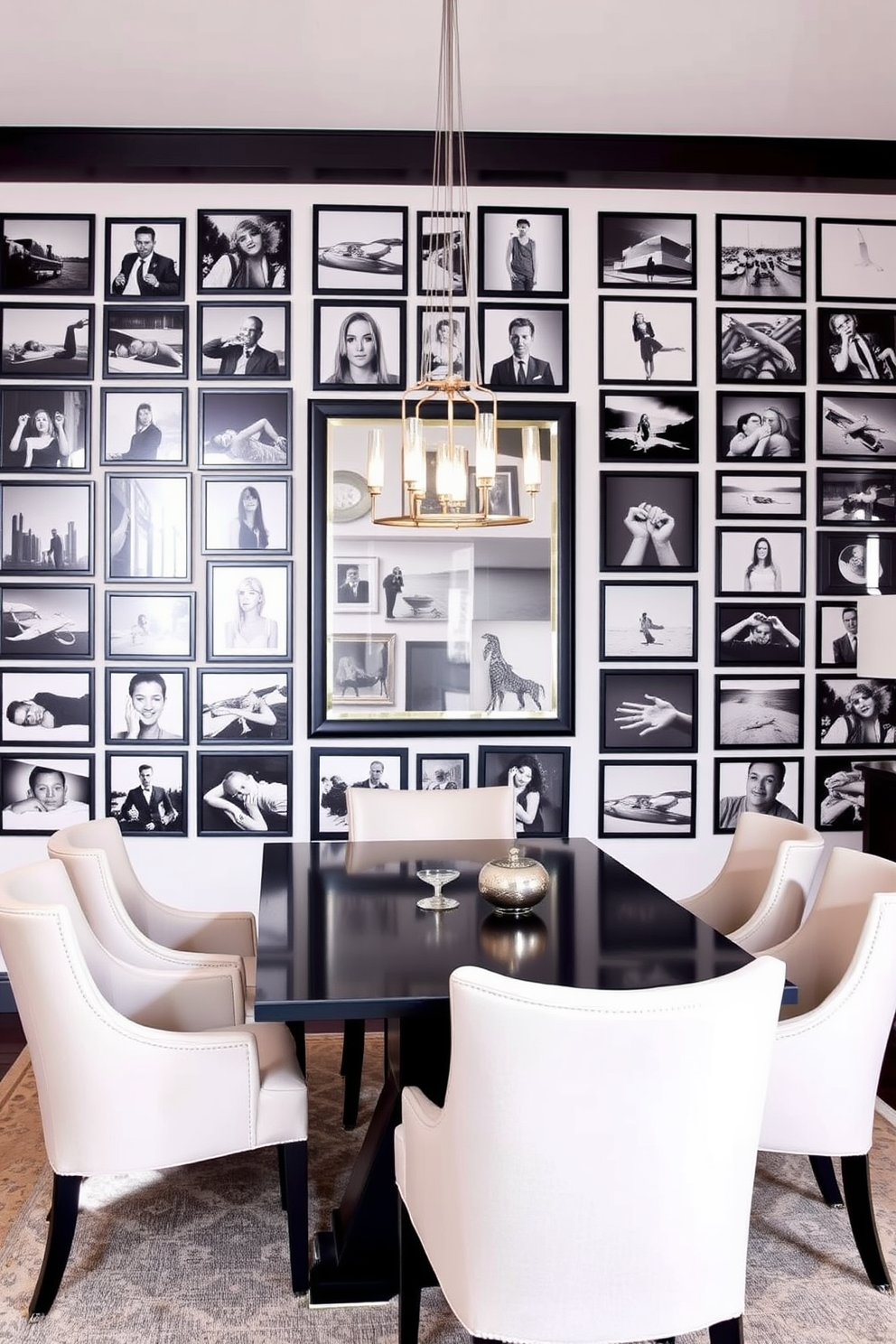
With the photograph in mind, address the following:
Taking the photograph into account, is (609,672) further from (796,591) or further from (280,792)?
(280,792)

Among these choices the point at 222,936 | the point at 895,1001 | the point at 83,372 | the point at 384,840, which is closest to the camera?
the point at 895,1001

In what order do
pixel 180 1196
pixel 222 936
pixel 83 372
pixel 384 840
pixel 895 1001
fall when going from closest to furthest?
pixel 895 1001, pixel 180 1196, pixel 222 936, pixel 384 840, pixel 83 372

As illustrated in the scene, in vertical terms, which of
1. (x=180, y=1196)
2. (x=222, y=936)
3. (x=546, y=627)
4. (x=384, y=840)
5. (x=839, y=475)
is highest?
(x=839, y=475)

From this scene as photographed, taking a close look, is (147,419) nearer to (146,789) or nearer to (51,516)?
(51,516)

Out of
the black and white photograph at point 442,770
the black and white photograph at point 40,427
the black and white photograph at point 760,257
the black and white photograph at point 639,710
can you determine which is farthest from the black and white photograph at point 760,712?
the black and white photograph at point 40,427

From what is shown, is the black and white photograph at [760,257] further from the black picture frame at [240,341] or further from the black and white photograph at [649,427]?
the black picture frame at [240,341]

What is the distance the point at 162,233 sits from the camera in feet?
14.3

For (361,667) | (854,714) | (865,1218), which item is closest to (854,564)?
(854,714)

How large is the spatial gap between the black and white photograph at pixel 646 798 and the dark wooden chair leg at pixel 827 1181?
1.78 metres

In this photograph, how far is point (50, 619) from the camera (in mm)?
4363

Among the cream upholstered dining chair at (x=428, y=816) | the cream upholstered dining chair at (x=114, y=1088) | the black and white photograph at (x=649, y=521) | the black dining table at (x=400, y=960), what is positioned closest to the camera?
the black dining table at (x=400, y=960)

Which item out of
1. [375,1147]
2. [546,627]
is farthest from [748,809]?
[375,1147]

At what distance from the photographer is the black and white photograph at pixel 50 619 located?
4.36 metres

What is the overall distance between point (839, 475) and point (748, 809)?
1.39 m
